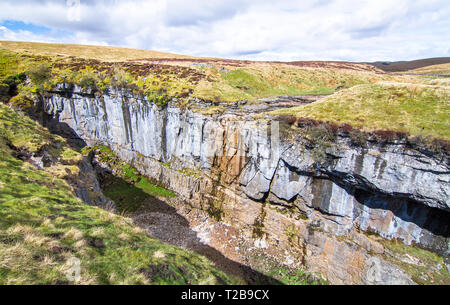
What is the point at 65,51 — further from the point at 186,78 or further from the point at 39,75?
the point at 186,78

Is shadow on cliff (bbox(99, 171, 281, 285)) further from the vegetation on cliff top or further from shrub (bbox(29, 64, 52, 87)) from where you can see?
shrub (bbox(29, 64, 52, 87))

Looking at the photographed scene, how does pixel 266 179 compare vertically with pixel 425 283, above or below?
above

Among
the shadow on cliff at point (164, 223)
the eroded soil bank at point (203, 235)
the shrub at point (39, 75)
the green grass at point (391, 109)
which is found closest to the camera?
the green grass at point (391, 109)

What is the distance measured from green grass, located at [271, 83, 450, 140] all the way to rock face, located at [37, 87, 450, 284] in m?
2.44

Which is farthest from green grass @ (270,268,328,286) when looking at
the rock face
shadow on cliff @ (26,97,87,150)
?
shadow on cliff @ (26,97,87,150)

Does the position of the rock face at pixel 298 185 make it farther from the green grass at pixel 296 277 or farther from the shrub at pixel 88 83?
the shrub at pixel 88 83

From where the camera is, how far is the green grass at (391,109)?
18.0 meters

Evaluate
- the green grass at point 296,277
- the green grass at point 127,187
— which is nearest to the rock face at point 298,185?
the green grass at point 296,277

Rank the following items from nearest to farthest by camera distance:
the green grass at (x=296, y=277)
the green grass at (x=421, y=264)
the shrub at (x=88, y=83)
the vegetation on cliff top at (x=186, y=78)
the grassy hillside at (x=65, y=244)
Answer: the grassy hillside at (x=65, y=244) → the green grass at (x=421, y=264) → the green grass at (x=296, y=277) → the vegetation on cliff top at (x=186, y=78) → the shrub at (x=88, y=83)

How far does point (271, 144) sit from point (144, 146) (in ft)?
80.7

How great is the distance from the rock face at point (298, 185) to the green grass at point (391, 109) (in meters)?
2.44

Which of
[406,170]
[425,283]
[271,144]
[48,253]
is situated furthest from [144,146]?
[425,283]

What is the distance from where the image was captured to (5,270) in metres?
4.85

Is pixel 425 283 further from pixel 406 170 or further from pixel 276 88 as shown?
pixel 276 88
